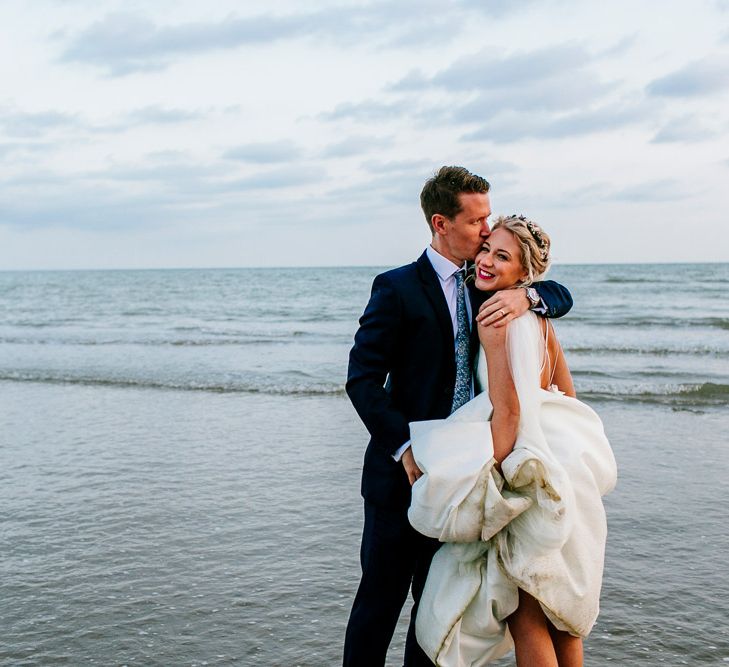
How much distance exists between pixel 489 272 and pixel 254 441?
5.77m

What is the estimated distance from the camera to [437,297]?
9.71 feet

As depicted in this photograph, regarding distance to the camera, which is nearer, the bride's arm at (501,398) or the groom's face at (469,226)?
the bride's arm at (501,398)

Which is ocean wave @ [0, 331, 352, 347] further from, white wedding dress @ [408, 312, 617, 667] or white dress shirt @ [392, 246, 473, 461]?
white wedding dress @ [408, 312, 617, 667]

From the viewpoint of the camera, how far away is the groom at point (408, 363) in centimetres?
288

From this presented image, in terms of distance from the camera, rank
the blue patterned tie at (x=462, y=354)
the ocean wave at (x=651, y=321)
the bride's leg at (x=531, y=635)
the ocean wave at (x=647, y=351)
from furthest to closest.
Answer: the ocean wave at (x=651, y=321), the ocean wave at (x=647, y=351), the blue patterned tie at (x=462, y=354), the bride's leg at (x=531, y=635)

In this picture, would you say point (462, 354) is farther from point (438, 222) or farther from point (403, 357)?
point (438, 222)

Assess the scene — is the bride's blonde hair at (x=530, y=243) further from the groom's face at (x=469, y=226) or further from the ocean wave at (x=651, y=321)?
the ocean wave at (x=651, y=321)

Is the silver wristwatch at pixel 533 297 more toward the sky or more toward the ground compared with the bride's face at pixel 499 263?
more toward the ground

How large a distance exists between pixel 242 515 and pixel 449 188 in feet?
11.9

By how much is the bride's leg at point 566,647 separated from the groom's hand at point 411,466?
68cm

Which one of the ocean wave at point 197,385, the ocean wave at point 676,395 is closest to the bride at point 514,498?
the ocean wave at point 676,395

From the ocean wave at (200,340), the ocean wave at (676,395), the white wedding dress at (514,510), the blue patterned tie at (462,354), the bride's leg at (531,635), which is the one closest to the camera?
the white wedding dress at (514,510)

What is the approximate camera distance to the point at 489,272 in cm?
282

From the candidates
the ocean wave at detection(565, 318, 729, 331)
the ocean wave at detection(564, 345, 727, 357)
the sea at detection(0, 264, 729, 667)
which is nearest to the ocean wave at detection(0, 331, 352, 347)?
the sea at detection(0, 264, 729, 667)
